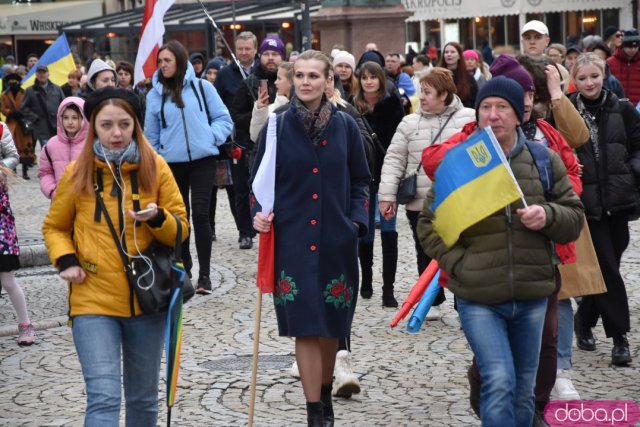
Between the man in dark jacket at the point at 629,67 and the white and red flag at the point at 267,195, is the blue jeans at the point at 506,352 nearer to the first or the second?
the white and red flag at the point at 267,195

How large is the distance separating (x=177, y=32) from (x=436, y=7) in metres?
16.8

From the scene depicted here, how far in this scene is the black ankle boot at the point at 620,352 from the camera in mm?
7867

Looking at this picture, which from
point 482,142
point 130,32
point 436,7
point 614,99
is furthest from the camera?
point 436,7

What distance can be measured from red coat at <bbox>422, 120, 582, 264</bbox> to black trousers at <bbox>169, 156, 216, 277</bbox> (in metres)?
4.86

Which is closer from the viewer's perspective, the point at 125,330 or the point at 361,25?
the point at 125,330

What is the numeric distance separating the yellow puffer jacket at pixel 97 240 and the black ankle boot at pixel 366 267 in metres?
4.66

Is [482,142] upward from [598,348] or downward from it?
upward

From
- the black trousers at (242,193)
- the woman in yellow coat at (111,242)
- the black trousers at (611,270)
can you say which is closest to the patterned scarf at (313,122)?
the woman in yellow coat at (111,242)

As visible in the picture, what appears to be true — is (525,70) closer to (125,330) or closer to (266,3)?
(125,330)

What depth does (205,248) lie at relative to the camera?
36.1 feet

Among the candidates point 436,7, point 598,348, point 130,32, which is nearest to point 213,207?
point 598,348

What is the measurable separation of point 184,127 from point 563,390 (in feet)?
15.6

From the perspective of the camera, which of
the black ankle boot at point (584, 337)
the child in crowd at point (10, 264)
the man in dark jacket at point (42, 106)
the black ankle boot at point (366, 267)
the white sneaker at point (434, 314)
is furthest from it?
the man in dark jacket at point (42, 106)

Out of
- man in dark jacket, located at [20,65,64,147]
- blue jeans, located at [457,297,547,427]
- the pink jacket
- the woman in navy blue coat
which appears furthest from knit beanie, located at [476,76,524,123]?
man in dark jacket, located at [20,65,64,147]
